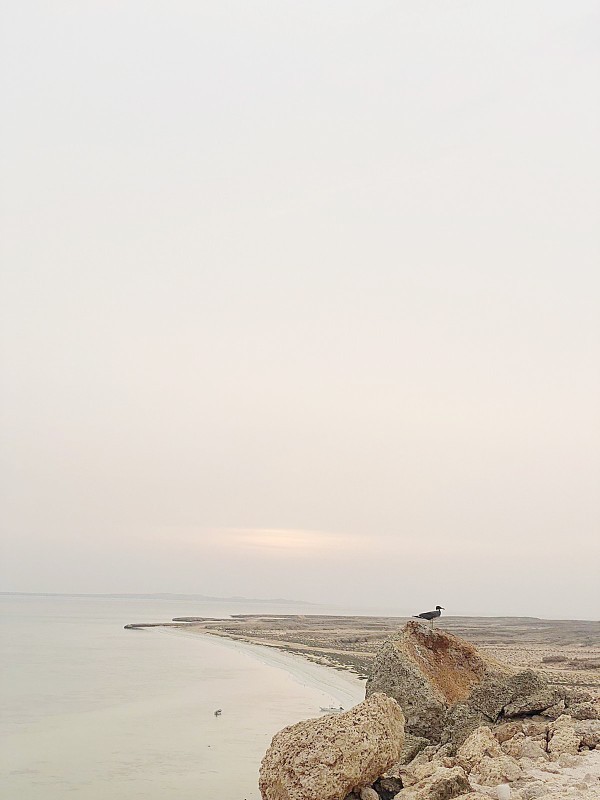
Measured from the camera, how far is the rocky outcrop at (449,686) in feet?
33.6

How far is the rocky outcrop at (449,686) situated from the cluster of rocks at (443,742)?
16 mm

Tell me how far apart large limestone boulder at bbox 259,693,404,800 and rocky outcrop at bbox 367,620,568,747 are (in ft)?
5.97

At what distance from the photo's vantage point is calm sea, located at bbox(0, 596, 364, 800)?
14.3 meters

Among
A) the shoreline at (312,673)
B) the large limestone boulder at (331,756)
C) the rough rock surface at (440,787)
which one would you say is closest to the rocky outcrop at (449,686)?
the large limestone boulder at (331,756)

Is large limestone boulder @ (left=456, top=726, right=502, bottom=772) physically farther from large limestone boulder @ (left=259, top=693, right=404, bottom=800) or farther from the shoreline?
the shoreline

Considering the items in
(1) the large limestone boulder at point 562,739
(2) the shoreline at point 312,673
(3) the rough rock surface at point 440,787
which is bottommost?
(2) the shoreline at point 312,673

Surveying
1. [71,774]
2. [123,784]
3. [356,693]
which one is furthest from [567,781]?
[356,693]

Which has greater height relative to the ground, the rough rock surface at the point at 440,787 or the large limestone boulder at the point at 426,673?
the large limestone boulder at the point at 426,673

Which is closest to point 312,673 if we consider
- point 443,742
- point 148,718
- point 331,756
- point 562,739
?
point 148,718

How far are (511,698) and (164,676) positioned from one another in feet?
82.6

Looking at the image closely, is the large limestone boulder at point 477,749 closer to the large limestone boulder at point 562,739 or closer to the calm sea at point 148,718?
the large limestone boulder at point 562,739

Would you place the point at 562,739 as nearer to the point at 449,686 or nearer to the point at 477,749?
the point at 477,749

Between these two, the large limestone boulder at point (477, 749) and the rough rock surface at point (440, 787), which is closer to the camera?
the rough rock surface at point (440, 787)

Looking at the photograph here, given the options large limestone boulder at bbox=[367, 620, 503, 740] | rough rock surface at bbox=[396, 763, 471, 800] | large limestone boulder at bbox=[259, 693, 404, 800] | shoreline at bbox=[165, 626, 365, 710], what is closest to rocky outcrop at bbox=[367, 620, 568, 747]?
large limestone boulder at bbox=[367, 620, 503, 740]
